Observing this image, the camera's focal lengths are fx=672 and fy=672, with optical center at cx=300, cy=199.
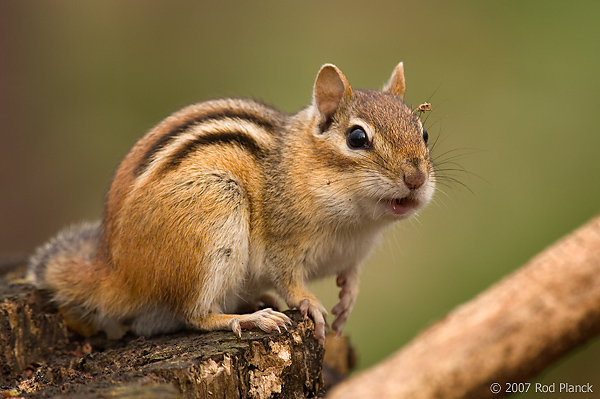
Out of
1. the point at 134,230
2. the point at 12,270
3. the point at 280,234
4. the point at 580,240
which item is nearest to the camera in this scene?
the point at 580,240

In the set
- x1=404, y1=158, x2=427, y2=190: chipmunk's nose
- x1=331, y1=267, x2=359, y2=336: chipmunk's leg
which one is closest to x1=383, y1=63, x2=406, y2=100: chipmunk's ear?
x1=404, y1=158, x2=427, y2=190: chipmunk's nose

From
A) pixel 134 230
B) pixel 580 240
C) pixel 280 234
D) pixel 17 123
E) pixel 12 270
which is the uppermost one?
pixel 580 240

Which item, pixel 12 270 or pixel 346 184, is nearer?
pixel 346 184

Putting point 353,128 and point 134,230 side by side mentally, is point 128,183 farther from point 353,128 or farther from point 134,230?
point 353,128

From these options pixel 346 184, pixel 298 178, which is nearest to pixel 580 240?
pixel 346 184

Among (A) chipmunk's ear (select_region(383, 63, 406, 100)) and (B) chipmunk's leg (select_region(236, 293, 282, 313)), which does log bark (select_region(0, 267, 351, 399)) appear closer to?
(B) chipmunk's leg (select_region(236, 293, 282, 313))

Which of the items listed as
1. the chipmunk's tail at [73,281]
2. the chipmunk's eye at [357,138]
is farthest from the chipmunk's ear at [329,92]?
the chipmunk's tail at [73,281]
